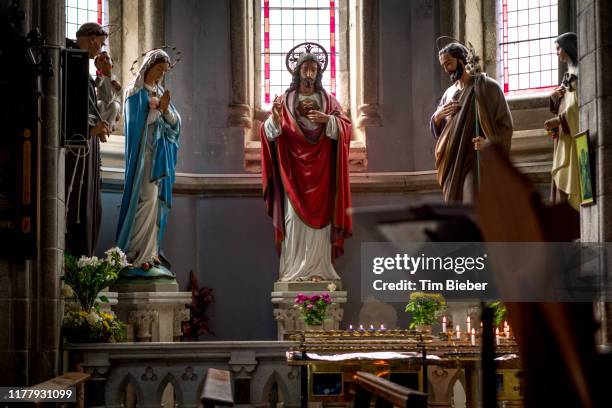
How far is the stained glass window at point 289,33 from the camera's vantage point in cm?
1346

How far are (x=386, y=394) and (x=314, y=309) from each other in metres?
5.84

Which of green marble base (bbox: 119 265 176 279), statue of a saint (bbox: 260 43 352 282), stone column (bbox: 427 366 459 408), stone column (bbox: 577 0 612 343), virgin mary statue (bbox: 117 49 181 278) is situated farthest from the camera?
statue of a saint (bbox: 260 43 352 282)

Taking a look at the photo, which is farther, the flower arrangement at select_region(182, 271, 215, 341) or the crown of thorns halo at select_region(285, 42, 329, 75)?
the crown of thorns halo at select_region(285, 42, 329, 75)

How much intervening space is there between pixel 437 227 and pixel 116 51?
10244mm

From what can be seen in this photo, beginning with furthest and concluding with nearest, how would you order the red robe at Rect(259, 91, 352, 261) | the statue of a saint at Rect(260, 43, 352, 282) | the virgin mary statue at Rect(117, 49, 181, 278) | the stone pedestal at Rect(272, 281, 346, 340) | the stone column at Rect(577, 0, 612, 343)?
the red robe at Rect(259, 91, 352, 261) < the statue of a saint at Rect(260, 43, 352, 282) < the stone pedestal at Rect(272, 281, 346, 340) < the virgin mary statue at Rect(117, 49, 181, 278) < the stone column at Rect(577, 0, 612, 343)

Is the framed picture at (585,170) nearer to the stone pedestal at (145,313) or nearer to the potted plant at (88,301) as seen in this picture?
the potted plant at (88,301)

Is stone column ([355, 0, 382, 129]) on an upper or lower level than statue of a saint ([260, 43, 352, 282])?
upper

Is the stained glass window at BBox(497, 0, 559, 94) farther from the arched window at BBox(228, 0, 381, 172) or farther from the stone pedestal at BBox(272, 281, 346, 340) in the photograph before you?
the stone pedestal at BBox(272, 281, 346, 340)

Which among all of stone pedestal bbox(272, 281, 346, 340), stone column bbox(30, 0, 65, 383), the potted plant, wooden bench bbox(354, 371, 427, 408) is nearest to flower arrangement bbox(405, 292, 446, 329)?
stone pedestal bbox(272, 281, 346, 340)

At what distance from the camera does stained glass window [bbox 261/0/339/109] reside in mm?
13461

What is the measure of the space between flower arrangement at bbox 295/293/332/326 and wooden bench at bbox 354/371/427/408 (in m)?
4.53

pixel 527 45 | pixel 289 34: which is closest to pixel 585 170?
pixel 527 45

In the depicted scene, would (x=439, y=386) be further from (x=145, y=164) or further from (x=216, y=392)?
(x=216, y=392)

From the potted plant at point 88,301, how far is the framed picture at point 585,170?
4.02 meters
